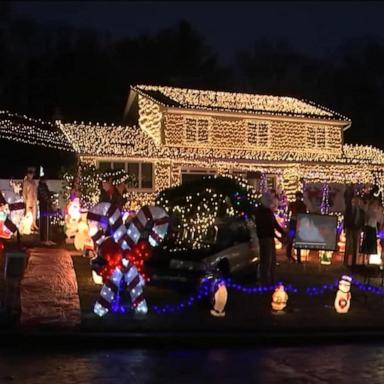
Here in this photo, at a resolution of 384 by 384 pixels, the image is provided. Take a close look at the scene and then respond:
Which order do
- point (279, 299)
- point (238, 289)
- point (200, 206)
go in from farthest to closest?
point (200, 206)
point (238, 289)
point (279, 299)

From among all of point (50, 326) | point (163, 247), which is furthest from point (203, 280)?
point (50, 326)

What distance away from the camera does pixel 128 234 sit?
12.2 meters

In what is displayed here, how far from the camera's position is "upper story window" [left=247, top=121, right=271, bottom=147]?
33469mm

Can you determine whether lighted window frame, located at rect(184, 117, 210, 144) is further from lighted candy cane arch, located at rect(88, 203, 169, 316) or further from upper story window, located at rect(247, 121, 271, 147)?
lighted candy cane arch, located at rect(88, 203, 169, 316)

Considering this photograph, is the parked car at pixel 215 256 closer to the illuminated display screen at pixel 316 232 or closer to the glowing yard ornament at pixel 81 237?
the illuminated display screen at pixel 316 232

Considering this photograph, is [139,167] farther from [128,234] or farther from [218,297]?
[218,297]

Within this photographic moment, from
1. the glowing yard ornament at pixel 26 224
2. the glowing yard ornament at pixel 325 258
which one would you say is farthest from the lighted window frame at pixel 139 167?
the glowing yard ornament at pixel 325 258

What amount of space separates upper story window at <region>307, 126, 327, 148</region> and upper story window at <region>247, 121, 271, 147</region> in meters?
2.06

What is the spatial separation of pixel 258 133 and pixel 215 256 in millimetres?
20078

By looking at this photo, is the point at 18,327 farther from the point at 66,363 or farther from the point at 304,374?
the point at 304,374

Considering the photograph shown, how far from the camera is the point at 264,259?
1450cm

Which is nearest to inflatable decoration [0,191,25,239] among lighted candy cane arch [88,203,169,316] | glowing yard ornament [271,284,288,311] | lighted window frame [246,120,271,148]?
lighted candy cane arch [88,203,169,316]

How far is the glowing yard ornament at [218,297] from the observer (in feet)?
40.4

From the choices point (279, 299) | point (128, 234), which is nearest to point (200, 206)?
point (279, 299)
